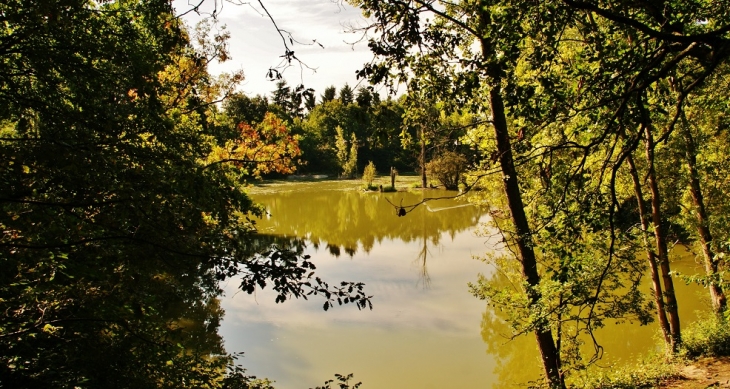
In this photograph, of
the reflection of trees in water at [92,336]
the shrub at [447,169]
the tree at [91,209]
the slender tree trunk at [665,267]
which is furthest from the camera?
the shrub at [447,169]

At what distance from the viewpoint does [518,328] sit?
6.12 m

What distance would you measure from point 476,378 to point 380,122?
24.2 feet

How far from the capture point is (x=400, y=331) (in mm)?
A: 10812

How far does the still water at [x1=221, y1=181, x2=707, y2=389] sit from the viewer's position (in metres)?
9.12

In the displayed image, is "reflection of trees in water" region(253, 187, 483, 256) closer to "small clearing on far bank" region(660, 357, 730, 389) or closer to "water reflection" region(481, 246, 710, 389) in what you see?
"water reflection" region(481, 246, 710, 389)

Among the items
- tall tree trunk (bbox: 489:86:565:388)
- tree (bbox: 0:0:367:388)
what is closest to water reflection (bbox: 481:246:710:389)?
tall tree trunk (bbox: 489:86:565:388)

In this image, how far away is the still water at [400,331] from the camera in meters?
9.12

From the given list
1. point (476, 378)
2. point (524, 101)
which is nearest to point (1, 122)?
point (524, 101)

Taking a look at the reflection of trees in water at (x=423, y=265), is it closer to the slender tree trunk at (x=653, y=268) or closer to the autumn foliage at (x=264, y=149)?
the autumn foliage at (x=264, y=149)

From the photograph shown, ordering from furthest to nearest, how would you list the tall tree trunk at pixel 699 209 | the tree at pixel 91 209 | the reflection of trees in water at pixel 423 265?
the reflection of trees in water at pixel 423 265 < the tall tree trunk at pixel 699 209 < the tree at pixel 91 209

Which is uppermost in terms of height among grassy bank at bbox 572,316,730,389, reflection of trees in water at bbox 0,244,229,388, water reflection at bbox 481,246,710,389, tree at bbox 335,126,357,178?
tree at bbox 335,126,357,178

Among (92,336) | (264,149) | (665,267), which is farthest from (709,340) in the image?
(264,149)

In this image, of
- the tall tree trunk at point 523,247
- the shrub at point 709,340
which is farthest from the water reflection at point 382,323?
the shrub at point 709,340

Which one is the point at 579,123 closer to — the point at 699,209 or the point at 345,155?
the point at 699,209
